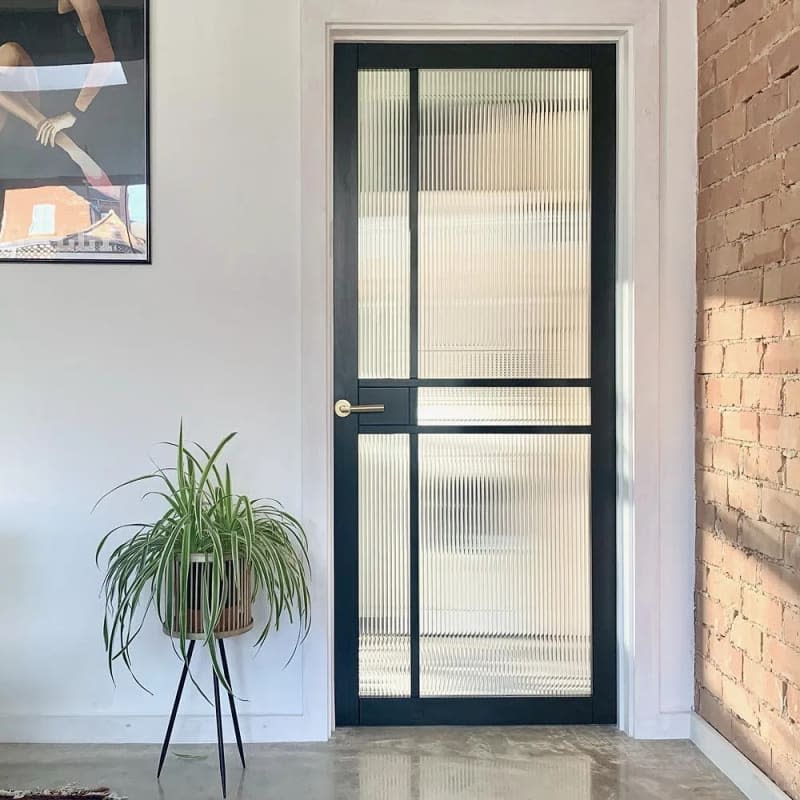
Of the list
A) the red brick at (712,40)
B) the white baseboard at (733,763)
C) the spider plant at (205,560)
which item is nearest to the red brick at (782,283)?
the red brick at (712,40)

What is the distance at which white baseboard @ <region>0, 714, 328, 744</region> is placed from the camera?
242 cm

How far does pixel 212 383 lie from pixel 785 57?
1.76 m

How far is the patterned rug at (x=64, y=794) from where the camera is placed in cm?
210

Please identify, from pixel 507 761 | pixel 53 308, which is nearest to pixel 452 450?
pixel 507 761

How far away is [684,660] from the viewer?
245cm

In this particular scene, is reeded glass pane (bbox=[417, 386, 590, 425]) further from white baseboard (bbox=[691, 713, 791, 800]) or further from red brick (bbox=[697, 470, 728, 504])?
white baseboard (bbox=[691, 713, 791, 800])

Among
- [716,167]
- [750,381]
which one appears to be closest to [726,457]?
[750,381]

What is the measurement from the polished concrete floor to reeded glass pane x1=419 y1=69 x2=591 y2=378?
112cm

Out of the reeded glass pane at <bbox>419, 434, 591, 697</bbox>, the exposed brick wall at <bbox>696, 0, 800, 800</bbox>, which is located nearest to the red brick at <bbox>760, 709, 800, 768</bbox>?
the exposed brick wall at <bbox>696, 0, 800, 800</bbox>

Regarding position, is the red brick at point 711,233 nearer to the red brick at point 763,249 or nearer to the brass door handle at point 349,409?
the red brick at point 763,249

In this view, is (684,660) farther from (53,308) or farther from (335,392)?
(53,308)

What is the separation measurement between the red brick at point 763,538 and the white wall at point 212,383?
30 cm

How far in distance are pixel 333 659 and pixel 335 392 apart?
835 millimetres

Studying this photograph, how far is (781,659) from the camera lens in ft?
6.48
